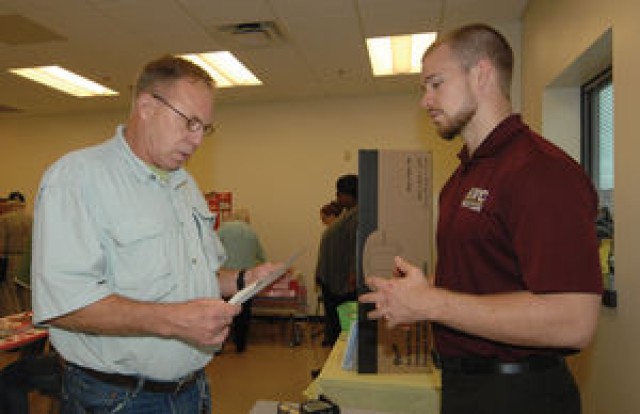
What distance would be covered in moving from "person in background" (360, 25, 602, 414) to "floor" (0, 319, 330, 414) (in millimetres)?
2636

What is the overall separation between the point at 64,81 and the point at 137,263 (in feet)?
17.9

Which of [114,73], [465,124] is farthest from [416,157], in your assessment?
[114,73]

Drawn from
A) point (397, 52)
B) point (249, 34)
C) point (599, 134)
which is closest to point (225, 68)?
point (249, 34)

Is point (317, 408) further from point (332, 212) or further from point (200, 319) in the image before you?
point (332, 212)

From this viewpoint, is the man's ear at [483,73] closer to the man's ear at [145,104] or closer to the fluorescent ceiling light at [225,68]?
the man's ear at [145,104]

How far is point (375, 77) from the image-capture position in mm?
5598

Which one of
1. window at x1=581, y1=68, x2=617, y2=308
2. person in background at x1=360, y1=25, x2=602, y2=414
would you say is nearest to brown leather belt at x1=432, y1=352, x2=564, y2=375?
person in background at x1=360, y1=25, x2=602, y2=414

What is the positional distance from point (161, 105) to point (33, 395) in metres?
3.52

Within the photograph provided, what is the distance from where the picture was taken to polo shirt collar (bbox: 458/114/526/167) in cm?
124

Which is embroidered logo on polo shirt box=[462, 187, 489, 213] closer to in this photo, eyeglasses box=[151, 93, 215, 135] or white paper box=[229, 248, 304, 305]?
white paper box=[229, 248, 304, 305]

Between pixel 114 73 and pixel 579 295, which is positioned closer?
pixel 579 295

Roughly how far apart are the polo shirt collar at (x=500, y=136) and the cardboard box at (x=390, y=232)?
0.68 metres

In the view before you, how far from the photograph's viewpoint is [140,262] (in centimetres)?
121

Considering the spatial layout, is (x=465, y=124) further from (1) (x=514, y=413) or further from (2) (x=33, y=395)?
(2) (x=33, y=395)
